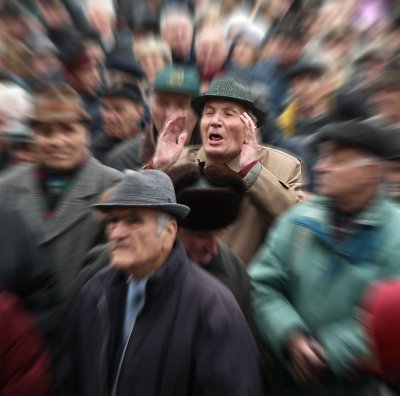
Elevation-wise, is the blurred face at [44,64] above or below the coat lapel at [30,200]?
above

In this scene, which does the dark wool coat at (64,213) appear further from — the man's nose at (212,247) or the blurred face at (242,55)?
the blurred face at (242,55)

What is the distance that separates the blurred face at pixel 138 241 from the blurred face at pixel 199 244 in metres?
0.35

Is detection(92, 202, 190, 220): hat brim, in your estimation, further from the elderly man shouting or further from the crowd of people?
the elderly man shouting

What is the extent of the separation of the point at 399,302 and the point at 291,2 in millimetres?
6992

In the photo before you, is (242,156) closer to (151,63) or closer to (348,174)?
(348,174)

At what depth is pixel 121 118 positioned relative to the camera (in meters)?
4.61

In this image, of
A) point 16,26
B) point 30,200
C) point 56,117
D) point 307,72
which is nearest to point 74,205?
point 30,200

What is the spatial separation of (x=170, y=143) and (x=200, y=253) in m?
1.11

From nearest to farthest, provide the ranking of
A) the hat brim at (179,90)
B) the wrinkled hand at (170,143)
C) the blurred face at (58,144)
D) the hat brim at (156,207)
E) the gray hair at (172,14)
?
the hat brim at (156,207) → the blurred face at (58,144) → the wrinkled hand at (170,143) → the hat brim at (179,90) → the gray hair at (172,14)

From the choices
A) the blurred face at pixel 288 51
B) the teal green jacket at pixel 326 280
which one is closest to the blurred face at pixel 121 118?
the teal green jacket at pixel 326 280

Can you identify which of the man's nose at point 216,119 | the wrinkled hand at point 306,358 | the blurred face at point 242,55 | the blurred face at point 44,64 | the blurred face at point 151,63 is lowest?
the wrinkled hand at point 306,358

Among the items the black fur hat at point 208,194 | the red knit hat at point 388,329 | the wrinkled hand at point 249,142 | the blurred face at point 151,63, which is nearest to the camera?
the red knit hat at point 388,329

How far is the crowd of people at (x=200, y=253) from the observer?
2.13 meters

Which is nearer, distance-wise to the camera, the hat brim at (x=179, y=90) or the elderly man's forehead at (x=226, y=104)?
the elderly man's forehead at (x=226, y=104)
